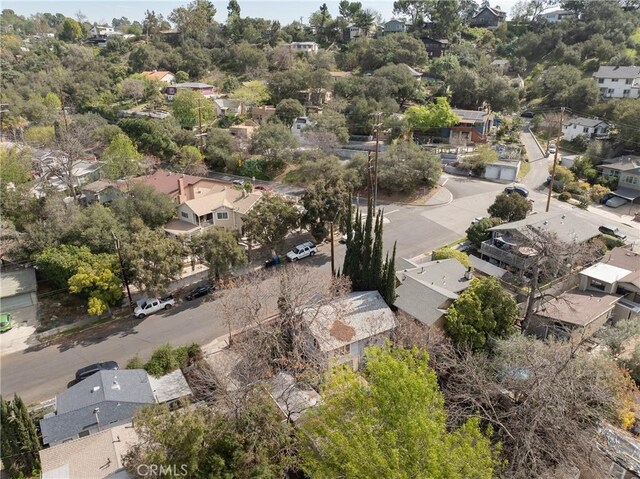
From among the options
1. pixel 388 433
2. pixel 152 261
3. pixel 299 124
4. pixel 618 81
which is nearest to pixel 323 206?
pixel 152 261

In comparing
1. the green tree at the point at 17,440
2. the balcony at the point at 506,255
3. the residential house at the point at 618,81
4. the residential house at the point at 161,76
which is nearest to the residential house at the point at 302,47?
the residential house at the point at 161,76

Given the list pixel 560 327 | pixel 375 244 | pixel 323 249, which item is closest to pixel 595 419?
pixel 560 327

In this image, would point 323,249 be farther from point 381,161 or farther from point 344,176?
point 381,161

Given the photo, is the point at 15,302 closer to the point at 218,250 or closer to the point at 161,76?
the point at 218,250

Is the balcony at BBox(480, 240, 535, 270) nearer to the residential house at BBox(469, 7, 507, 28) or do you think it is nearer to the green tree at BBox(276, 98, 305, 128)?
the green tree at BBox(276, 98, 305, 128)

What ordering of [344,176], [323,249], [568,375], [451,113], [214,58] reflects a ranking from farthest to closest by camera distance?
1. [214,58]
2. [451,113]
3. [344,176]
4. [323,249]
5. [568,375]
